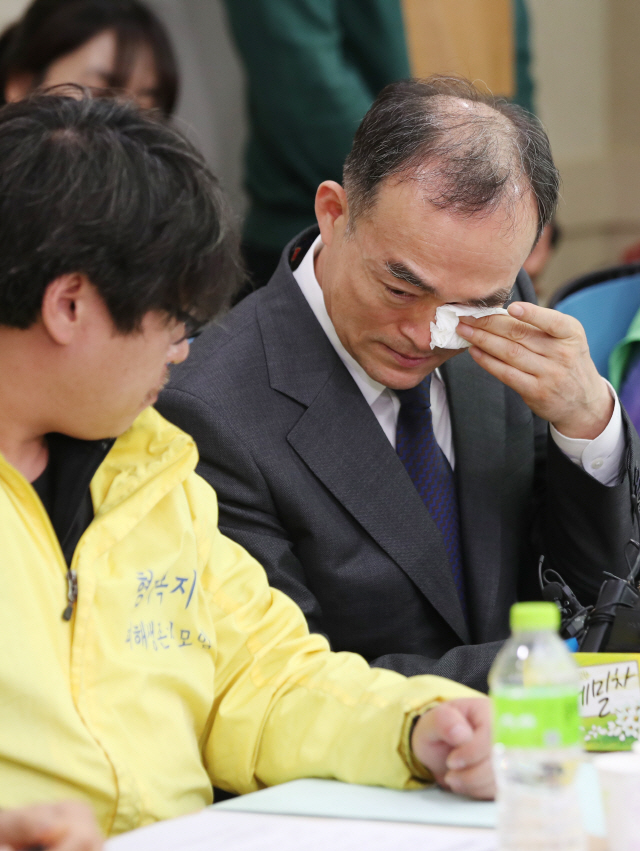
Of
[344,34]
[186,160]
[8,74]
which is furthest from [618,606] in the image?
[344,34]

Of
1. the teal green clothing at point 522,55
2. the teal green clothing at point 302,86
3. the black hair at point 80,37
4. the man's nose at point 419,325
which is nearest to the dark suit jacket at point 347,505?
the man's nose at point 419,325

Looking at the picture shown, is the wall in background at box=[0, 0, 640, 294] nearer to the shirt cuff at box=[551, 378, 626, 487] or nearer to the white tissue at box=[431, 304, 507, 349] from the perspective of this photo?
the shirt cuff at box=[551, 378, 626, 487]

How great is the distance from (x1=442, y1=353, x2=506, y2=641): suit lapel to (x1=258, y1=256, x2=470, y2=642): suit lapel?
2.8 inches

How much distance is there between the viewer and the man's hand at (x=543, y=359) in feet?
4.95

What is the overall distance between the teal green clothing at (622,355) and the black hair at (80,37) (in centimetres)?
129

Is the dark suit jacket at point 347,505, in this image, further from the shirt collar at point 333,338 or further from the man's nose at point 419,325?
the man's nose at point 419,325

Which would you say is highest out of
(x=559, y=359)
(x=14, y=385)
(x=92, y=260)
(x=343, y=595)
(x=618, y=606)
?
(x=92, y=260)

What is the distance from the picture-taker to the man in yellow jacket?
3.13ft

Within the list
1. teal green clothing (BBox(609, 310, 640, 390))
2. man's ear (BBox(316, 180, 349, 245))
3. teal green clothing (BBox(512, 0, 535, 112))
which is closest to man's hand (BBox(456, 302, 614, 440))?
man's ear (BBox(316, 180, 349, 245))

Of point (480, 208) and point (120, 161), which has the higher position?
point (120, 161)

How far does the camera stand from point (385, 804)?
0.94 m

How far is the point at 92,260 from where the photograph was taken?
37.7 inches

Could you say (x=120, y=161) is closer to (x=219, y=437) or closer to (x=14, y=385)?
(x=14, y=385)

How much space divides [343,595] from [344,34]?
2.11 meters
